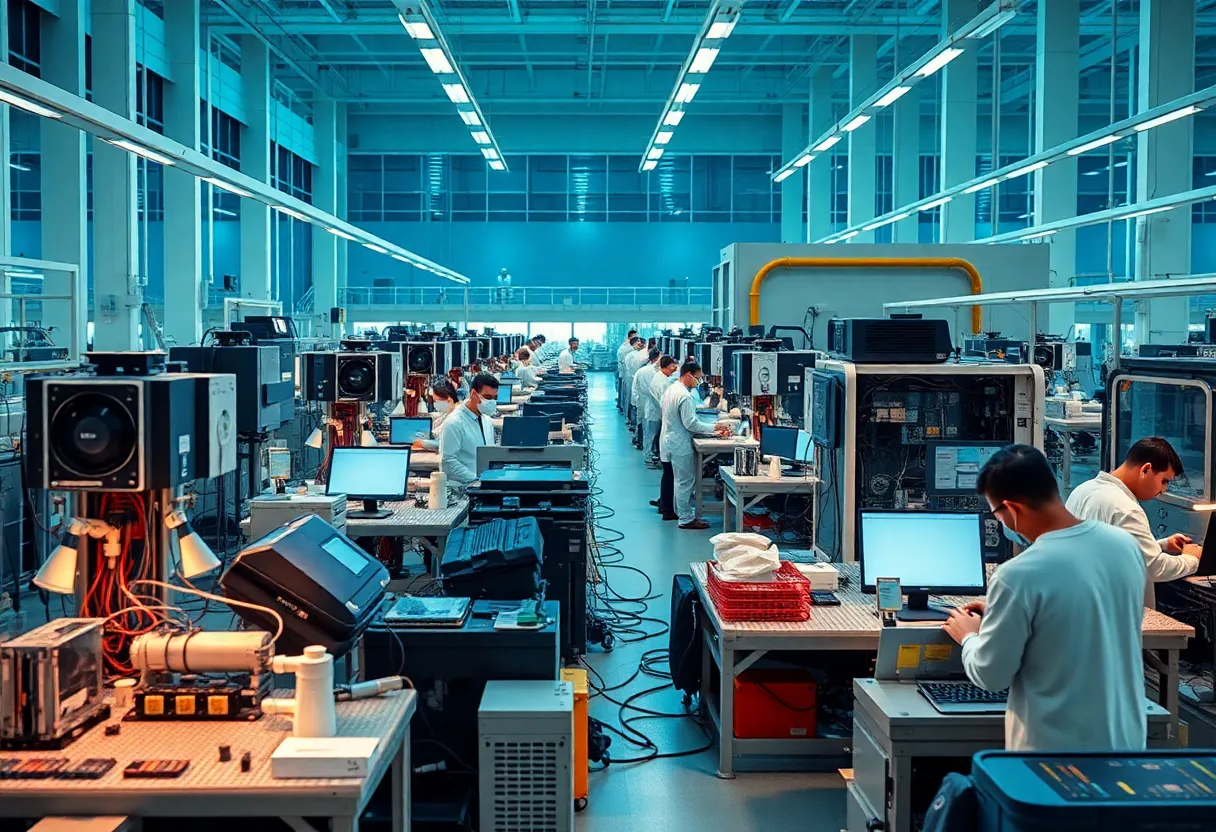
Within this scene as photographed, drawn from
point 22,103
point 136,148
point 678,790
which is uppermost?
point 136,148

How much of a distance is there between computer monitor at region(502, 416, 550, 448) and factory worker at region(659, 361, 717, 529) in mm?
1873

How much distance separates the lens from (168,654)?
308cm

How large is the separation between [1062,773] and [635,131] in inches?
1062

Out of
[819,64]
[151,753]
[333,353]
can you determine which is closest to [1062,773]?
[151,753]

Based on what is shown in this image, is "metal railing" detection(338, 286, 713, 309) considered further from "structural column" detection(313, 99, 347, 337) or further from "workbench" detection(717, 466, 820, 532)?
"workbench" detection(717, 466, 820, 532)

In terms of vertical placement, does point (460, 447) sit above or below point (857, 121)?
below

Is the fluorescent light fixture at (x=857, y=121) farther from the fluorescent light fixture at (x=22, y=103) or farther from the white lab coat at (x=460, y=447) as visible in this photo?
the fluorescent light fixture at (x=22, y=103)

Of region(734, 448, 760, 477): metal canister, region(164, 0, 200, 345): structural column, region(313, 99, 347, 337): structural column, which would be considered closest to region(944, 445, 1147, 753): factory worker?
region(734, 448, 760, 477): metal canister

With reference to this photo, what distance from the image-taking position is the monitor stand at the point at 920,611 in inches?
164

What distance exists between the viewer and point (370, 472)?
652 cm

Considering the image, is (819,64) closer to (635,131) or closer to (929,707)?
(635,131)

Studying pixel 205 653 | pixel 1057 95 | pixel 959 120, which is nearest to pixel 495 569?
pixel 205 653

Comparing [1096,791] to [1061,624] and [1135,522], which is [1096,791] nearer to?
[1061,624]

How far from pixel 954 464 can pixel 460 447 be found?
3532 millimetres
